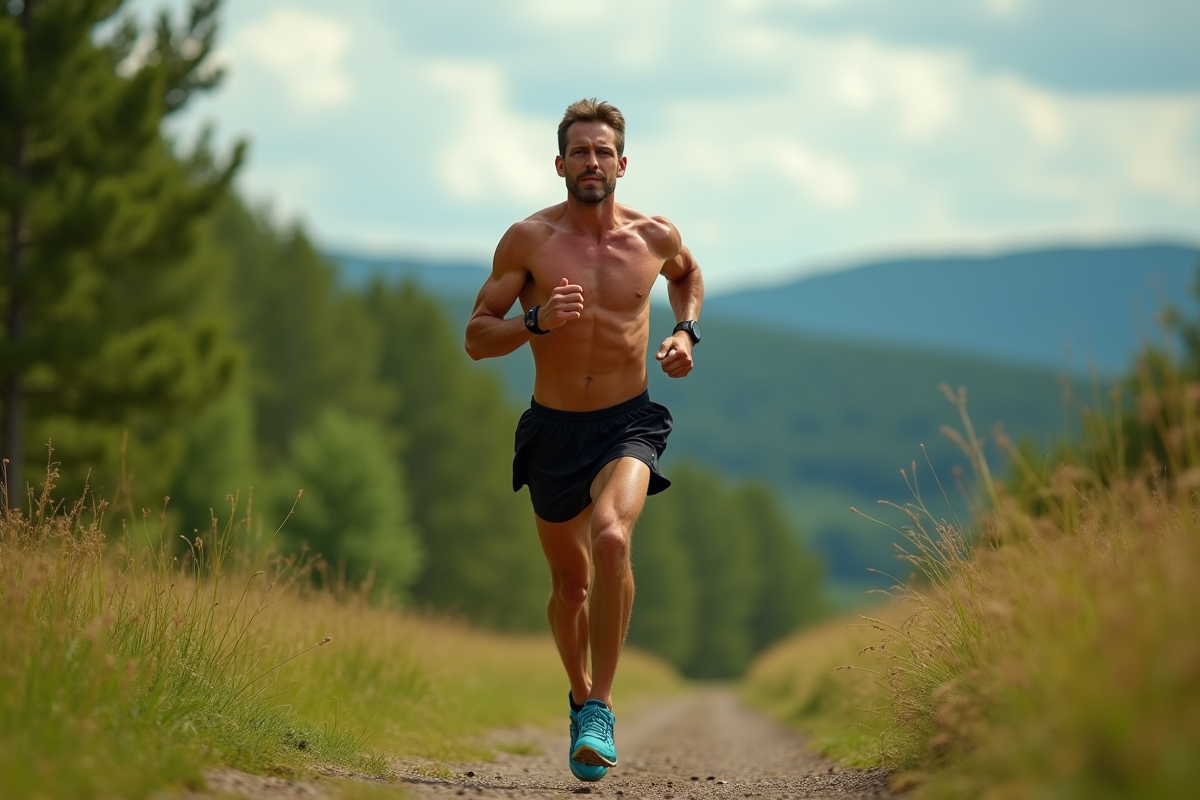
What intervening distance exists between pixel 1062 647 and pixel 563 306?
3.01 meters

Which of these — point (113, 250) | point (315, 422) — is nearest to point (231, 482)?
point (315, 422)

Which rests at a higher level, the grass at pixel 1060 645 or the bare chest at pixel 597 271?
the bare chest at pixel 597 271

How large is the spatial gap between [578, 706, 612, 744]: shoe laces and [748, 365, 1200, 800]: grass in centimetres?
122

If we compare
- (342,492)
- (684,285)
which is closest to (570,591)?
(684,285)

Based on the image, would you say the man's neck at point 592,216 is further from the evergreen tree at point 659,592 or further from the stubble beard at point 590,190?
the evergreen tree at point 659,592

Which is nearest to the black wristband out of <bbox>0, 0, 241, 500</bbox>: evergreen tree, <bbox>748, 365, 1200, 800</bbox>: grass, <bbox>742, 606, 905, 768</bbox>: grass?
<bbox>748, 365, 1200, 800</bbox>: grass

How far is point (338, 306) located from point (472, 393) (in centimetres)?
577

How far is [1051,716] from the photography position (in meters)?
3.21

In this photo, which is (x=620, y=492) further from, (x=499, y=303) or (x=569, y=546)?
(x=499, y=303)

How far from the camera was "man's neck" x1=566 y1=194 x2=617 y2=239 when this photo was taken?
654 centimetres

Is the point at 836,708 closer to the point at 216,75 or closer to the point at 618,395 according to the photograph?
the point at 618,395

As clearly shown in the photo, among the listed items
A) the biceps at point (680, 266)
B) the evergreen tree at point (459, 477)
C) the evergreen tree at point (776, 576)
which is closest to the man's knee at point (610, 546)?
the biceps at point (680, 266)

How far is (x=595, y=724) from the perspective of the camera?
5.80 m

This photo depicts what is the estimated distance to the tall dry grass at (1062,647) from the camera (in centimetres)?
275
